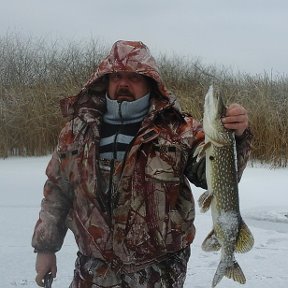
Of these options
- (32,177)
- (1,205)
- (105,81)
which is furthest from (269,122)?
(105,81)

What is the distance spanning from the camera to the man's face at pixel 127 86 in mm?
2137

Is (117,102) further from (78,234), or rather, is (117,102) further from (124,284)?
(124,284)

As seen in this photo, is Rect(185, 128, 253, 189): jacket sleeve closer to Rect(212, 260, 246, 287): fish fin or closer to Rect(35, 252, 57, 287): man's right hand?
Rect(212, 260, 246, 287): fish fin

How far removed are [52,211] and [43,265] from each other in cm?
25

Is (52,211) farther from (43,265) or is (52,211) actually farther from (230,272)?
(230,272)

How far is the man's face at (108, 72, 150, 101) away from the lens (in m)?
2.14

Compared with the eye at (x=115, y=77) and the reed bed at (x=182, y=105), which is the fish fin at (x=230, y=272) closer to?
the eye at (x=115, y=77)

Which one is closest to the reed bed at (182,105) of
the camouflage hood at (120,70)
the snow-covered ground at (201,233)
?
the snow-covered ground at (201,233)

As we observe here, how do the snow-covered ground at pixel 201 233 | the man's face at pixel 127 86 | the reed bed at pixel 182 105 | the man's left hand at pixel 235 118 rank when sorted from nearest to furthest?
1. the man's left hand at pixel 235 118
2. the man's face at pixel 127 86
3. the snow-covered ground at pixel 201 233
4. the reed bed at pixel 182 105

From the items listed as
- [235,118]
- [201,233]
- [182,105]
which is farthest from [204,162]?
[182,105]

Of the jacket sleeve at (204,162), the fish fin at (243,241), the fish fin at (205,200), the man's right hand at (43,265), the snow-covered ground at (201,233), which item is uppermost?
the jacket sleeve at (204,162)

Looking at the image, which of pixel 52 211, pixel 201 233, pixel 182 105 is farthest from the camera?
pixel 182 105

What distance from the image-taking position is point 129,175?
2033 mm

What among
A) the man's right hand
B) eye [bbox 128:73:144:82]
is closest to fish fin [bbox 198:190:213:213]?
eye [bbox 128:73:144:82]
